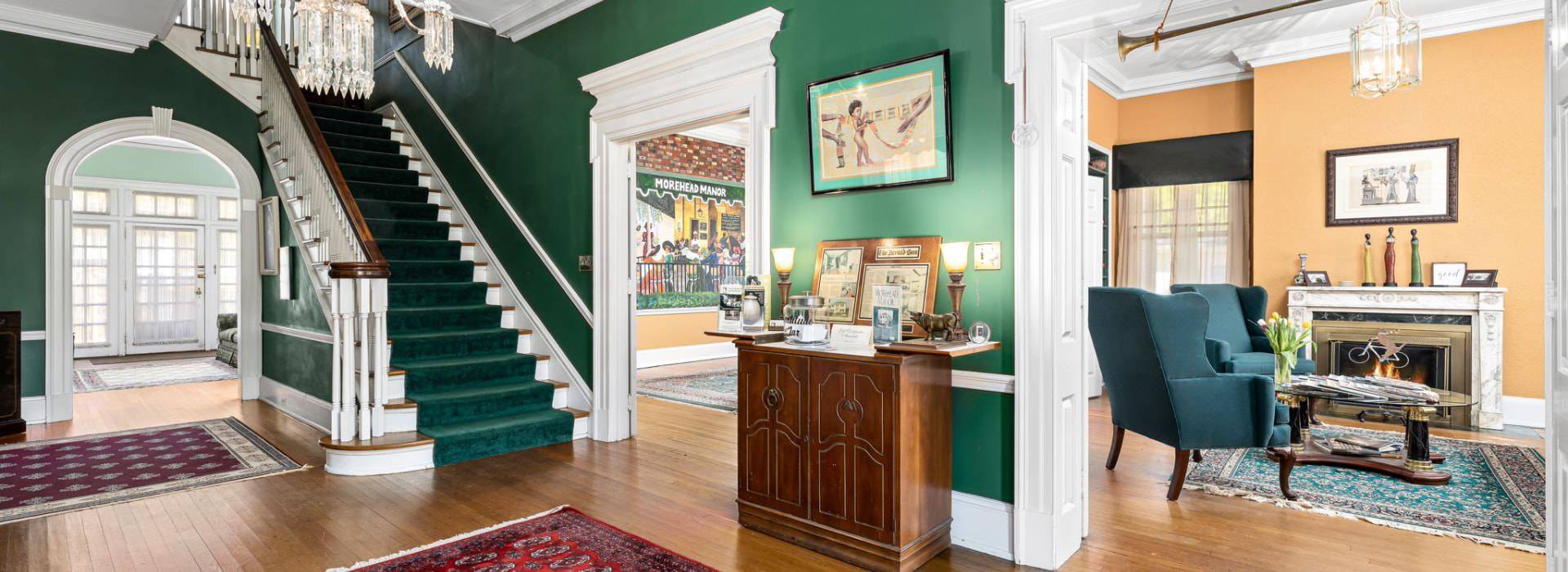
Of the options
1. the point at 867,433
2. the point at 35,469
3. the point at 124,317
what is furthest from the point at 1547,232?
the point at 124,317

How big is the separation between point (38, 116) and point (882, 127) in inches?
255

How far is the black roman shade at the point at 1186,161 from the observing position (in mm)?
6648

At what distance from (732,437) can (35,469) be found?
159 inches

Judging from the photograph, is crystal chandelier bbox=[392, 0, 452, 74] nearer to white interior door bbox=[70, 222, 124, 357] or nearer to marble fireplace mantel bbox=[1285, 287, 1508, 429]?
marble fireplace mantel bbox=[1285, 287, 1508, 429]

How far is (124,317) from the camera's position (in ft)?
31.9

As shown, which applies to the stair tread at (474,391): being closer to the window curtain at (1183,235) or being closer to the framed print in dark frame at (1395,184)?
the window curtain at (1183,235)

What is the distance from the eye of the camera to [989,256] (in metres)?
2.98

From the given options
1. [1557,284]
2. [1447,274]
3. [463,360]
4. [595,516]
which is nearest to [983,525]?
[595,516]

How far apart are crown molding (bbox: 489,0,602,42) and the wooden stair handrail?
1525 mm

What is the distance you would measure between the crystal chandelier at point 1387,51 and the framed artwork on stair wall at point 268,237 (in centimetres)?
770

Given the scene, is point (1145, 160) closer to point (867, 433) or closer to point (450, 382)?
point (867, 433)

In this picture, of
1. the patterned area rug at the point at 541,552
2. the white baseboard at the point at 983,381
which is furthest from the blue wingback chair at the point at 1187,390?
the patterned area rug at the point at 541,552

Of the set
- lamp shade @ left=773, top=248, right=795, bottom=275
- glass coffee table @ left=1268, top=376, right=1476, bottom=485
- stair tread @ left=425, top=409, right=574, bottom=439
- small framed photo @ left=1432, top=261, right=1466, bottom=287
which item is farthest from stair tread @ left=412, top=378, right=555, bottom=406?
small framed photo @ left=1432, top=261, right=1466, bottom=287

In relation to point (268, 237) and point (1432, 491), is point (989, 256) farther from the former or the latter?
point (268, 237)
